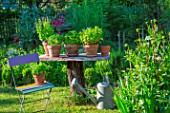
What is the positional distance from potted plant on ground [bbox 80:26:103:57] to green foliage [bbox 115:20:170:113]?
1886mm

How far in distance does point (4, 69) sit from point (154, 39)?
4.44 meters

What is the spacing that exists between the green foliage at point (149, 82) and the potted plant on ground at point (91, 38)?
1.89 m

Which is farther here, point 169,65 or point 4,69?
point 4,69

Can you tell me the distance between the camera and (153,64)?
9.74ft

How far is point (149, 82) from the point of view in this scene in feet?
9.62

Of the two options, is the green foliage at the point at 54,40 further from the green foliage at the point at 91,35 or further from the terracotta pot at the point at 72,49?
the green foliage at the point at 91,35

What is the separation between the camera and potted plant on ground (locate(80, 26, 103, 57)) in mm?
4914

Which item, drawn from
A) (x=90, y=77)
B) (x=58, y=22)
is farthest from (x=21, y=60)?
(x=58, y=22)

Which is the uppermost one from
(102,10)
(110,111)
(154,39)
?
(102,10)

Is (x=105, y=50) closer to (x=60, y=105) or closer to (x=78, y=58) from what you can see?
(x=78, y=58)

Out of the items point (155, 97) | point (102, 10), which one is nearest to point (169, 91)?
point (155, 97)

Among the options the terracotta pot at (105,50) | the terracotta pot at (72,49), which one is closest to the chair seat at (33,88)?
the terracotta pot at (72,49)

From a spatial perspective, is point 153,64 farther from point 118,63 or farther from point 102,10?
point 102,10

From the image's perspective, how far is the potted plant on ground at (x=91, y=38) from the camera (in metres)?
4.91
